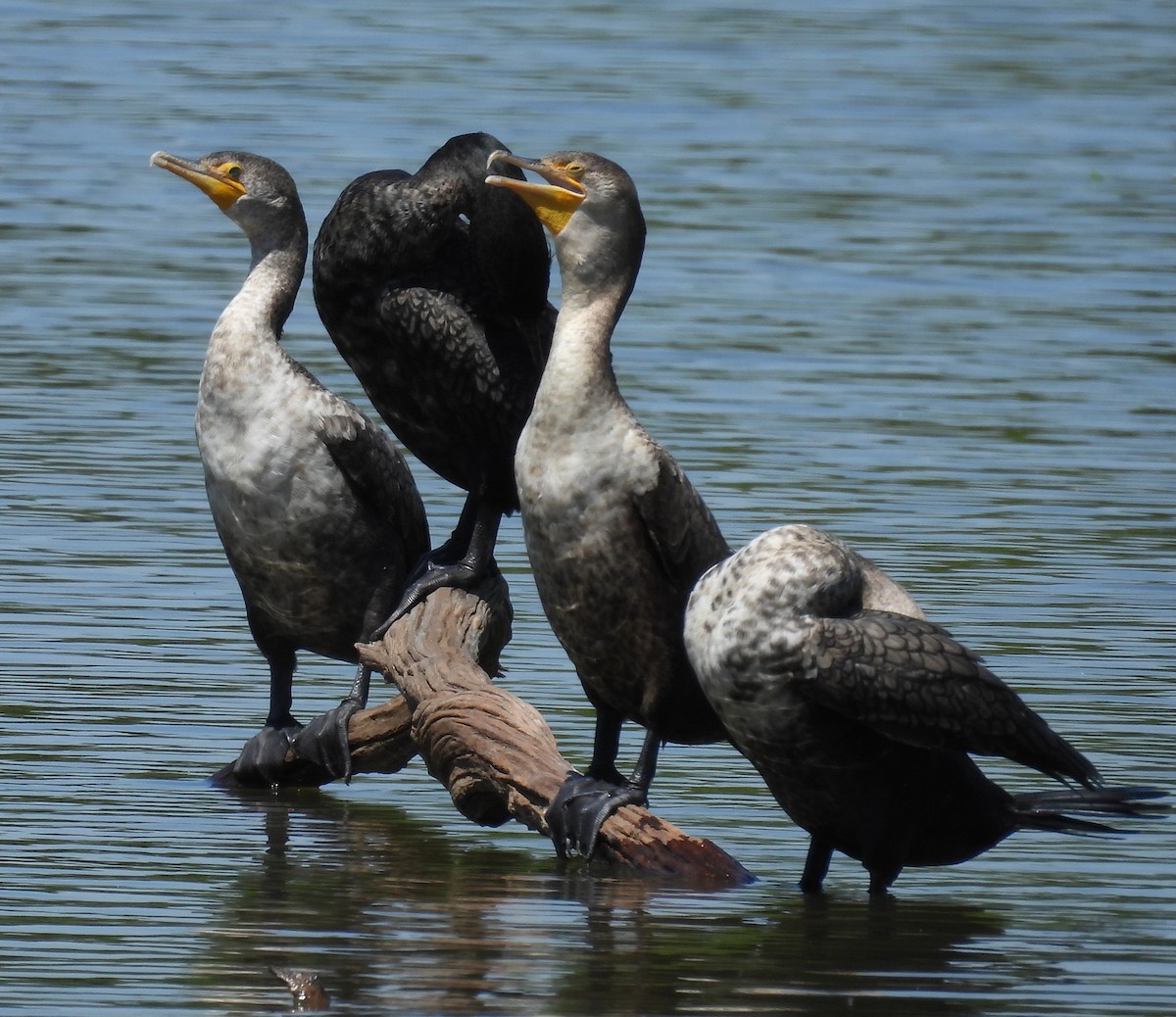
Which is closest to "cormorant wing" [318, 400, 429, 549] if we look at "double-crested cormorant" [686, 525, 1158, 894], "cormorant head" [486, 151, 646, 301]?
"cormorant head" [486, 151, 646, 301]

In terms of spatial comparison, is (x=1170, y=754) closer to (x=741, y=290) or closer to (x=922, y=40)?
(x=741, y=290)

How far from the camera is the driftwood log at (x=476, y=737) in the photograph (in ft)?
22.4

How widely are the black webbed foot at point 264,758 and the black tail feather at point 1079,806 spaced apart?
82.4 inches

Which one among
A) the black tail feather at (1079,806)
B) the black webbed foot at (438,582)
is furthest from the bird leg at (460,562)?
the black tail feather at (1079,806)

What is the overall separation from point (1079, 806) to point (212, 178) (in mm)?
2899

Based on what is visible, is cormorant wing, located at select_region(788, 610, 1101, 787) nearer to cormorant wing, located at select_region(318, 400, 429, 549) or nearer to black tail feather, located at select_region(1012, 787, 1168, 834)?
black tail feather, located at select_region(1012, 787, 1168, 834)

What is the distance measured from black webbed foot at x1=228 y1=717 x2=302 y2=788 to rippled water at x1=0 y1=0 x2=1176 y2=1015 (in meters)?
0.08

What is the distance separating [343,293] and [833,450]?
4711 millimetres

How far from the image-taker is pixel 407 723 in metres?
7.54

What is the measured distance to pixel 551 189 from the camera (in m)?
6.79

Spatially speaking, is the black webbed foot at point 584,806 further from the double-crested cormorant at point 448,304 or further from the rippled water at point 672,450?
the double-crested cormorant at point 448,304

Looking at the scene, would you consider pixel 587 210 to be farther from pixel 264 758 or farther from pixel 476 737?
pixel 264 758

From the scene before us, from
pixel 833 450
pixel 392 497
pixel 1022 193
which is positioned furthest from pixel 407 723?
pixel 1022 193

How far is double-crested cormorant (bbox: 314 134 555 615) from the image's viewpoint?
24.4 ft
